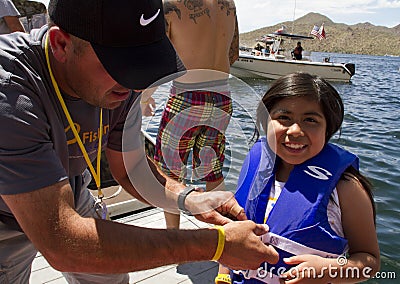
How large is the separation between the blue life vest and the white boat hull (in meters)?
16.1

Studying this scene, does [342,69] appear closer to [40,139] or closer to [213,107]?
[213,107]

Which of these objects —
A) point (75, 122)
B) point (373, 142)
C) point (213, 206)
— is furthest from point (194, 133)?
point (373, 142)

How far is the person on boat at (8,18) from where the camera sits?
9.25ft

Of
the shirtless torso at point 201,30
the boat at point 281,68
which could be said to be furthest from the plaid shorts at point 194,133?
the boat at point 281,68

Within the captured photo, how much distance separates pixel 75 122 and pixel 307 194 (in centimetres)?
100

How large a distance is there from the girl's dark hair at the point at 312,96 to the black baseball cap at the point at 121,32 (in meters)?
0.60

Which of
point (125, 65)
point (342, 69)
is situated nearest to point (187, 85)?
point (125, 65)

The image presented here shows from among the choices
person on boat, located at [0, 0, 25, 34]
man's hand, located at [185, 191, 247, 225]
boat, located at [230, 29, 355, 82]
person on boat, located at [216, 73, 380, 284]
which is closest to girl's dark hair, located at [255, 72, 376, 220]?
person on boat, located at [216, 73, 380, 284]

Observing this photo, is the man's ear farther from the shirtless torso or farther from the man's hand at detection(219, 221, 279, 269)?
the shirtless torso

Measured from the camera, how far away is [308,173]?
161cm

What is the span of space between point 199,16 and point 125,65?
1597 millimetres

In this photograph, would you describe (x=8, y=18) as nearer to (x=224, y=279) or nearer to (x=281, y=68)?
(x=224, y=279)

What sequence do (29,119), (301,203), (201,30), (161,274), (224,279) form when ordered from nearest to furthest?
(29,119)
(301,203)
(224,279)
(161,274)
(201,30)

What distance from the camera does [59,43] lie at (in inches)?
43.0
